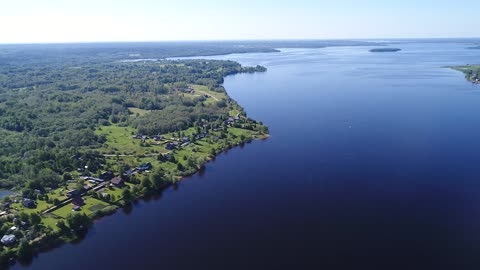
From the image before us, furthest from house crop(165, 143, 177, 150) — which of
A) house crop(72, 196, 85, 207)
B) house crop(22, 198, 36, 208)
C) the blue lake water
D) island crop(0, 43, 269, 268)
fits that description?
→ house crop(22, 198, 36, 208)

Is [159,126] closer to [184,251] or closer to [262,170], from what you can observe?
[262,170]

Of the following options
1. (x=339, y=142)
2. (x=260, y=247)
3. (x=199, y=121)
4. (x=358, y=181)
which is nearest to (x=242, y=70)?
(x=199, y=121)

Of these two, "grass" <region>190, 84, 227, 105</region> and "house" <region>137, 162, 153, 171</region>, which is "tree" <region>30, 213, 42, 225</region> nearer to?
"house" <region>137, 162, 153, 171</region>

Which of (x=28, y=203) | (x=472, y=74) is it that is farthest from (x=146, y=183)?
(x=472, y=74)

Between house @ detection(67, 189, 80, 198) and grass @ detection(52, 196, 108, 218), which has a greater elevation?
house @ detection(67, 189, 80, 198)

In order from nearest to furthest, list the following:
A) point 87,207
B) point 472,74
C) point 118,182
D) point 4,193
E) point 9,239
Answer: point 9,239, point 87,207, point 4,193, point 118,182, point 472,74

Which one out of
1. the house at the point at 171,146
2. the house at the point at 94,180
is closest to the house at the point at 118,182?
the house at the point at 94,180

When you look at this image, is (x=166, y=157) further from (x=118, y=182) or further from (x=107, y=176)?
(x=118, y=182)
